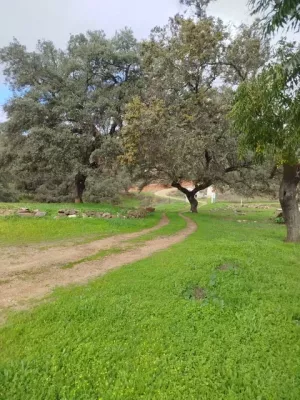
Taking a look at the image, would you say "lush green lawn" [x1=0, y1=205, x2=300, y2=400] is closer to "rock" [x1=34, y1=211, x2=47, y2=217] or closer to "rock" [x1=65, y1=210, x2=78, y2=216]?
"rock" [x1=34, y1=211, x2=47, y2=217]

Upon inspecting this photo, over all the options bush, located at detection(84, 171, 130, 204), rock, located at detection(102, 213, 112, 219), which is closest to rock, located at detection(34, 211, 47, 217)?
rock, located at detection(102, 213, 112, 219)

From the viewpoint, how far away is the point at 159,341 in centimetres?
429

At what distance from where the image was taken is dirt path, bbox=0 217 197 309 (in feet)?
18.0

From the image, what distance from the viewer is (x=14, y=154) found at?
22078 millimetres

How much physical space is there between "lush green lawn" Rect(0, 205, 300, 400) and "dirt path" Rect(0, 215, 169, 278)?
1.90 m

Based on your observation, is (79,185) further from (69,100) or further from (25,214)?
(25,214)

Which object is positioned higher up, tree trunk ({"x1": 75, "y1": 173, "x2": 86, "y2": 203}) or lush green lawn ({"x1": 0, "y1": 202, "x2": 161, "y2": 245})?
tree trunk ({"x1": 75, "y1": 173, "x2": 86, "y2": 203})

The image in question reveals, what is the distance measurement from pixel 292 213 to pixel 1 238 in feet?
37.2

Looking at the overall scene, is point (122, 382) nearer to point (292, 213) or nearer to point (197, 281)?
point (197, 281)

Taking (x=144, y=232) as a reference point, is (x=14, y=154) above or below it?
above

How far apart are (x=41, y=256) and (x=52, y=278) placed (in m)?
2.09

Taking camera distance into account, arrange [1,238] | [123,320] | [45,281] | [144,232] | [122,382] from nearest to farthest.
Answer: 1. [122,382]
2. [123,320]
3. [45,281]
4. [1,238]
5. [144,232]

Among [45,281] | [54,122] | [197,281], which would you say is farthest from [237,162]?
[45,281]

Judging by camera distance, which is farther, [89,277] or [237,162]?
[237,162]
